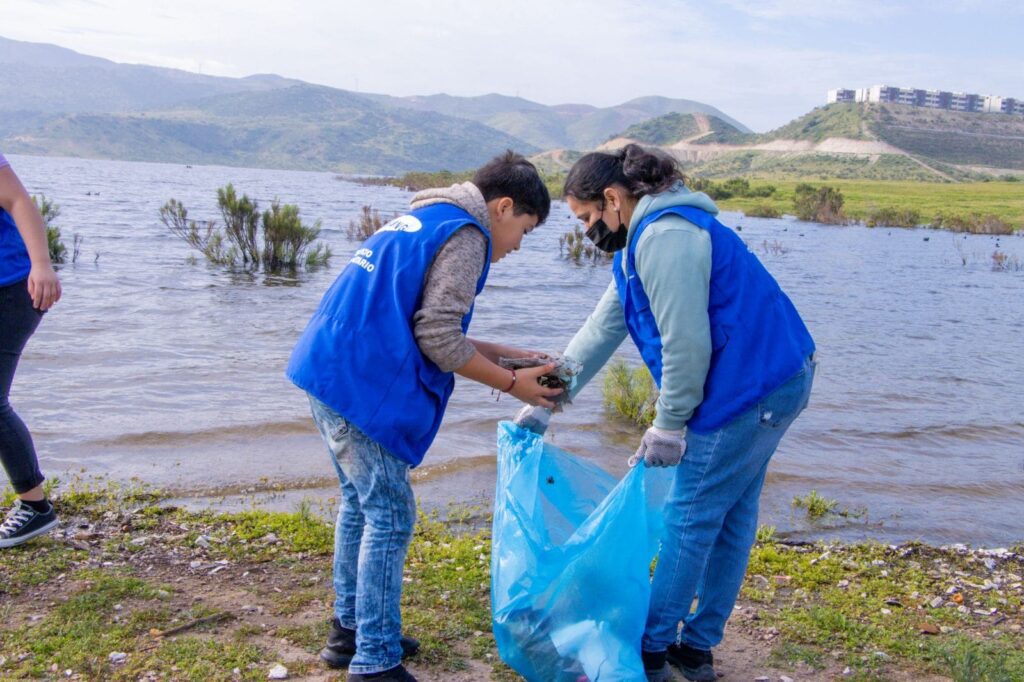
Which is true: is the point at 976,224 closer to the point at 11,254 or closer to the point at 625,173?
the point at 625,173

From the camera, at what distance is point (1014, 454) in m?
8.59

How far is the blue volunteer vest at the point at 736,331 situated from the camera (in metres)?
2.97

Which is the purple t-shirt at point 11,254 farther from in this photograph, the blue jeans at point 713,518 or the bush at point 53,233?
the bush at point 53,233

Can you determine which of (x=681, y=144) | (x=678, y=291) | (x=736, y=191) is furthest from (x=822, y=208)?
(x=681, y=144)

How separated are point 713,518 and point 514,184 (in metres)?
1.38

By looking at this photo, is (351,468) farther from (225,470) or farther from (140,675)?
(225,470)

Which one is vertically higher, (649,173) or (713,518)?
(649,173)

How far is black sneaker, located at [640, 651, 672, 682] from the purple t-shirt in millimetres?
3115

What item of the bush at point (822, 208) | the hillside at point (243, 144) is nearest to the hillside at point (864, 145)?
the bush at point (822, 208)

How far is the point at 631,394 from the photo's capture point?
8766mm

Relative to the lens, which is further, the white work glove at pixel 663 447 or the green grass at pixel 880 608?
the green grass at pixel 880 608

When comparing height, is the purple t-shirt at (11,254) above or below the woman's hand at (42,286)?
above

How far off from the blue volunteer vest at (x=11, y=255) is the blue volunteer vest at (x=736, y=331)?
2.73m

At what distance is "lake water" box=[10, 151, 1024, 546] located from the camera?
6.70 meters
